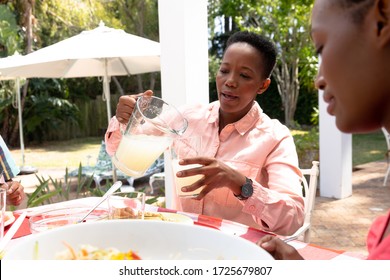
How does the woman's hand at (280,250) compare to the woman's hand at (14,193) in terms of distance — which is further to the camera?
the woman's hand at (14,193)

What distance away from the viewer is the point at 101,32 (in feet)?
18.8

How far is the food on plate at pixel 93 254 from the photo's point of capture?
889 millimetres

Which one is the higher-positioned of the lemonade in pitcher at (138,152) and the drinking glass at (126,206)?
the lemonade in pitcher at (138,152)

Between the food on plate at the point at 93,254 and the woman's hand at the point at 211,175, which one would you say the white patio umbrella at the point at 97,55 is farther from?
the food on plate at the point at 93,254

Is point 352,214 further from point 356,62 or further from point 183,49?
point 356,62

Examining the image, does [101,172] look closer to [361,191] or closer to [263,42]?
[361,191]

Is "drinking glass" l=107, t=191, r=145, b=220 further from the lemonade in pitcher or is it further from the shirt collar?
the shirt collar

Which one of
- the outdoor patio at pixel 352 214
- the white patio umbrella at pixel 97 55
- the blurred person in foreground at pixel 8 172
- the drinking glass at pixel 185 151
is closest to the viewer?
the drinking glass at pixel 185 151

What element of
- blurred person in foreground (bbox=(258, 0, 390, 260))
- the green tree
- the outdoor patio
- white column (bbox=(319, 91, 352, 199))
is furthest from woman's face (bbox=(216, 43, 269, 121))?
the green tree

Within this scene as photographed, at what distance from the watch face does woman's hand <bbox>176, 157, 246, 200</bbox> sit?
14 mm

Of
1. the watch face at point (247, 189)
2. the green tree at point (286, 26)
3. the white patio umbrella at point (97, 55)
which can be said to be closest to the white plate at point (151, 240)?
the watch face at point (247, 189)

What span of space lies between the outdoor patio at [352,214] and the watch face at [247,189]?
8.72 ft

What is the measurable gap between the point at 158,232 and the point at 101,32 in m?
5.07

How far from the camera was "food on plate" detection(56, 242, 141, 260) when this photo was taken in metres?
0.89
